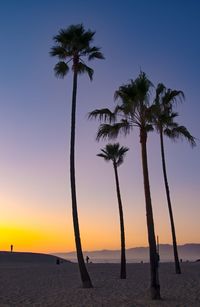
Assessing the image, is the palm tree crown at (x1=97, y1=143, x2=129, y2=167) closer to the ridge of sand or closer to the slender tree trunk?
the slender tree trunk

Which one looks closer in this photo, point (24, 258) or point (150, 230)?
point (150, 230)

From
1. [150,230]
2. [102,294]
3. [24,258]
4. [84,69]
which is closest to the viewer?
[150,230]

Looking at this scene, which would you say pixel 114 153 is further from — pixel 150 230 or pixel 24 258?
pixel 24 258

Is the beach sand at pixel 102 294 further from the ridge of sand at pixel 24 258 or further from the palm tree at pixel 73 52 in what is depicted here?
the ridge of sand at pixel 24 258

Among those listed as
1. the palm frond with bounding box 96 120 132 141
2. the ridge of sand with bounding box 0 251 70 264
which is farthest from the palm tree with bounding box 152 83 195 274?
the ridge of sand with bounding box 0 251 70 264

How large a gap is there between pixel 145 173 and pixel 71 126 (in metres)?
6.17

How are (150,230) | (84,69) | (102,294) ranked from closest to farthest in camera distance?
(150,230)
(102,294)
(84,69)

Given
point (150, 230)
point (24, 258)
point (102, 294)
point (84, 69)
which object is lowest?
point (102, 294)

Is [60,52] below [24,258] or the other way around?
the other way around

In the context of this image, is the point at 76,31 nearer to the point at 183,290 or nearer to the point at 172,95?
the point at 172,95

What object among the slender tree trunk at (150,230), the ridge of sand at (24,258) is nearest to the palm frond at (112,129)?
the slender tree trunk at (150,230)

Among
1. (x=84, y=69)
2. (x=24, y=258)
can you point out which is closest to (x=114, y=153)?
(x=84, y=69)

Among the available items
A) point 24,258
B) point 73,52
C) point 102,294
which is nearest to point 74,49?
point 73,52

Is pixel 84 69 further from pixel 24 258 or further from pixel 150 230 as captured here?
pixel 24 258
